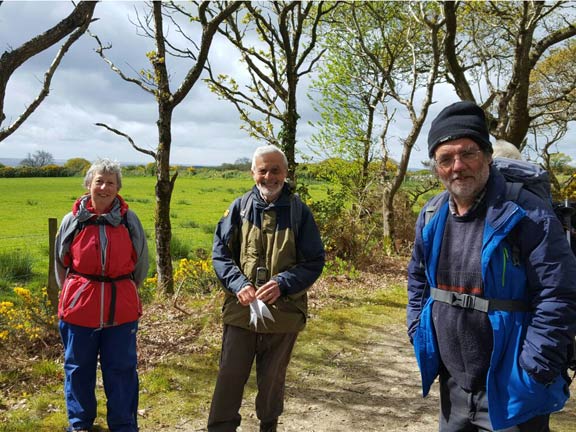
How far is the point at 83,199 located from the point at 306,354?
3222 mm

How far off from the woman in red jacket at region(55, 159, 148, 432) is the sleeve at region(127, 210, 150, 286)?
67 mm

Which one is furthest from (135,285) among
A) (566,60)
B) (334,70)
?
(566,60)

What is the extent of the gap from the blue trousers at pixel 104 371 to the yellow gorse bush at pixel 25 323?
7.71 ft

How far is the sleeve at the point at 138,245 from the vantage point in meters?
3.71

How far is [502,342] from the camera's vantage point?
82.4 inches

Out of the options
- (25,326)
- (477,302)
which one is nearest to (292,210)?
(477,302)

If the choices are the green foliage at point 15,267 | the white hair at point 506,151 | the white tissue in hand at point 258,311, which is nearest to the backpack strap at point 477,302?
the white hair at point 506,151

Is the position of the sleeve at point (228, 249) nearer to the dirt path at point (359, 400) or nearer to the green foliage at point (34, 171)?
the dirt path at point (359, 400)

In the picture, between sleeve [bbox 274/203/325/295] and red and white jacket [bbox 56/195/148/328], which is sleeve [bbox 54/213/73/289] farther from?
sleeve [bbox 274/203/325/295]

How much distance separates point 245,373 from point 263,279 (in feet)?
2.09

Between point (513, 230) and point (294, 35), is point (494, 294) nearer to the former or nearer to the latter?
point (513, 230)

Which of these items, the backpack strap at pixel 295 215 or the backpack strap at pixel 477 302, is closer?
the backpack strap at pixel 477 302

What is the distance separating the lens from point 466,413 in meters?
2.29

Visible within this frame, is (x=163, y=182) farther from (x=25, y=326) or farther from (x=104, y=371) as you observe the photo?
(x=104, y=371)
